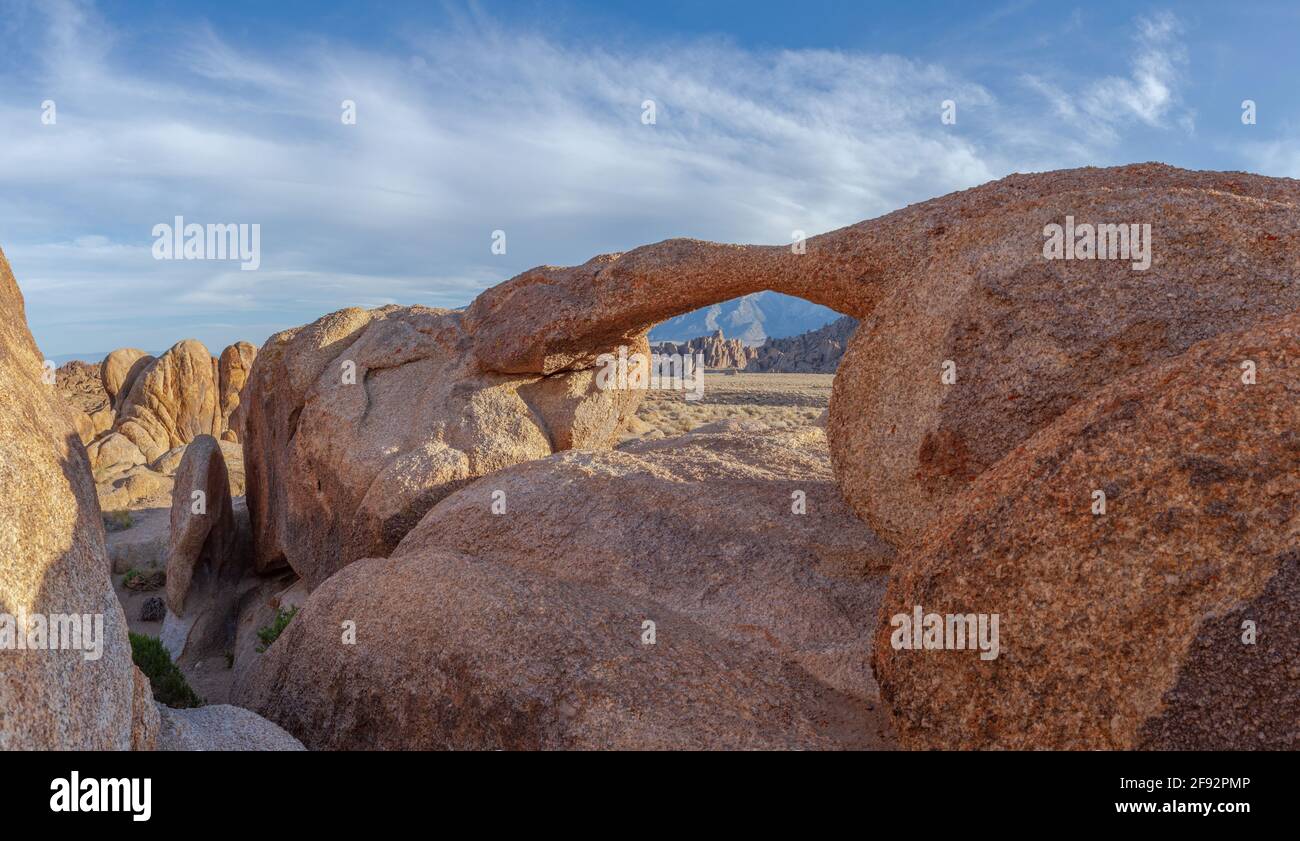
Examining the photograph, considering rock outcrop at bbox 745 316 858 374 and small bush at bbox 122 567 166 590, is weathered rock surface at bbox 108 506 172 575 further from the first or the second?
rock outcrop at bbox 745 316 858 374

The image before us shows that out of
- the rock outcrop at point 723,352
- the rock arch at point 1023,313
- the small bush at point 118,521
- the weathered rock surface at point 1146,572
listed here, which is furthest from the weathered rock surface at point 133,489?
the rock outcrop at point 723,352

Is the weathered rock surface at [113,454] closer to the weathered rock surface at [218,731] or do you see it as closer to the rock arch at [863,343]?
the rock arch at [863,343]

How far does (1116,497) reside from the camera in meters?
4.09

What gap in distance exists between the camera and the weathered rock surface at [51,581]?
365cm

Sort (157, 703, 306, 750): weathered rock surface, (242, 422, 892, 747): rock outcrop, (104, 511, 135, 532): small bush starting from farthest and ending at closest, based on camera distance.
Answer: (104, 511, 135, 532): small bush < (242, 422, 892, 747): rock outcrop < (157, 703, 306, 750): weathered rock surface

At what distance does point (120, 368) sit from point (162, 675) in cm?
3315

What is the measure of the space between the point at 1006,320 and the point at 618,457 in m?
4.60

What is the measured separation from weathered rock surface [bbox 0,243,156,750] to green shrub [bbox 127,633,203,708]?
13.7 feet

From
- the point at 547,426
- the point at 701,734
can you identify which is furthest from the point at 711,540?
the point at 547,426

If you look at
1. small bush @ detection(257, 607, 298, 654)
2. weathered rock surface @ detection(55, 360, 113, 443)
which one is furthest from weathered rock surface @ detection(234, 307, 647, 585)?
weathered rock surface @ detection(55, 360, 113, 443)

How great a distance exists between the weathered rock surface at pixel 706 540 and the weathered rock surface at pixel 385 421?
1.89m

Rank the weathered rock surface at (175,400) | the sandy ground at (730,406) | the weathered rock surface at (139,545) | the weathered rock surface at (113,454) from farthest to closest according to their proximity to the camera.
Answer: the sandy ground at (730,406) → the weathered rock surface at (175,400) → the weathered rock surface at (113,454) → the weathered rock surface at (139,545)

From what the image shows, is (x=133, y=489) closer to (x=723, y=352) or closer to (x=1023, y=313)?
(x=1023, y=313)

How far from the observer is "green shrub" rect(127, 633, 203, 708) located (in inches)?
348
